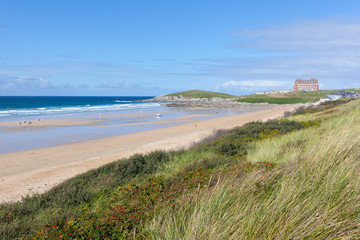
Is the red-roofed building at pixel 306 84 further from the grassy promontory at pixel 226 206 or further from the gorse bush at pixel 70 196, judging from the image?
the grassy promontory at pixel 226 206

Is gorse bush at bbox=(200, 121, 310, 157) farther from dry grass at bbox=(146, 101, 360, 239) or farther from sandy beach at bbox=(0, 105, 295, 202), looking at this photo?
dry grass at bbox=(146, 101, 360, 239)

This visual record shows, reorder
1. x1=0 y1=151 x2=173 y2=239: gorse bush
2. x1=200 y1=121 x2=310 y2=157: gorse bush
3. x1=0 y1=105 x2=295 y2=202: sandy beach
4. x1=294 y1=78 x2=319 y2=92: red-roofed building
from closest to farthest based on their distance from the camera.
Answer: x1=0 y1=151 x2=173 y2=239: gorse bush < x1=200 y1=121 x2=310 y2=157: gorse bush < x1=0 y1=105 x2=295 y2=202: sandy beach < x1=294 y1=78 x2=319 y2=92: red-roofed building

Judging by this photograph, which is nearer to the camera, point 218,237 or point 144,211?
point 218,237

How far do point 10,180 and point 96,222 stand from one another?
8.42 metres

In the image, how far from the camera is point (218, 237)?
2420 millimetres


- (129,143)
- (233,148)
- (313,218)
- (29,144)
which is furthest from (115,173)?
(29,144)

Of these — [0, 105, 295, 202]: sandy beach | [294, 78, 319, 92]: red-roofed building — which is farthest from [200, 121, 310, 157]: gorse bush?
[294, 78, 319, 92]: red-roofed building

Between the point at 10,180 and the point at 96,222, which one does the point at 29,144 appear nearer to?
the point at 10,180

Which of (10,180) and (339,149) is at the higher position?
(339,149)

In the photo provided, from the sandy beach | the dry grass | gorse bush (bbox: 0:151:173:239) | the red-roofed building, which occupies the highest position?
the red-roofed building

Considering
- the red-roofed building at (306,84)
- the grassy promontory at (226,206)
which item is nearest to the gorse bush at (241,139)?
the grassy promontory at (226,206)

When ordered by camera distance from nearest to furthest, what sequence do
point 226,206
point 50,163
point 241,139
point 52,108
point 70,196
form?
point 226,206 → point 70,196 → point 241,139 → point 50,163 → point 52,108

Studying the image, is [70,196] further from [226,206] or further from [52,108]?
[52,108]

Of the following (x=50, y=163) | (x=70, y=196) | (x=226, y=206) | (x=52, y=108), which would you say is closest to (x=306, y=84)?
(x=52, y=108)
